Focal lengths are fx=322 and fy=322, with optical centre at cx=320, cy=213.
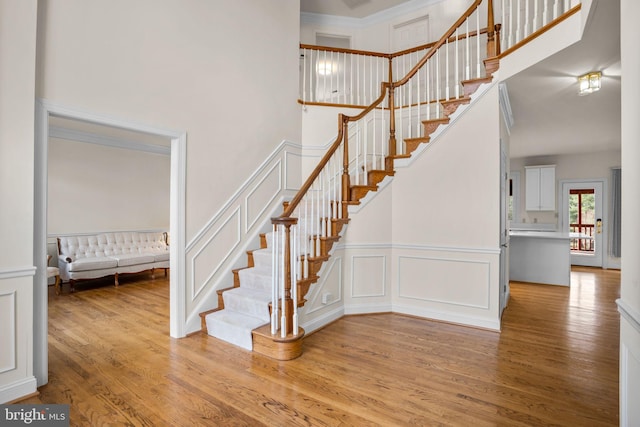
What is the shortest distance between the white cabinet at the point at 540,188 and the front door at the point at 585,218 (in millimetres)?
352

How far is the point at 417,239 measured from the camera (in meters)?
4.14

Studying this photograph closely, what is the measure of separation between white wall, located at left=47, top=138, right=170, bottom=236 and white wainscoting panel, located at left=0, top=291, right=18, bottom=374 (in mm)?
4559

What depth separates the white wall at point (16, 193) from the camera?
7.06ft

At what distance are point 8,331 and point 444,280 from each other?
4049 millimetres

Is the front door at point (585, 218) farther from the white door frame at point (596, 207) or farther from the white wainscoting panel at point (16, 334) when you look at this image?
the white wainscoting panel at point (16, 334)

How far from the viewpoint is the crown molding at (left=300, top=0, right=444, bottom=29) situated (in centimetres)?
606

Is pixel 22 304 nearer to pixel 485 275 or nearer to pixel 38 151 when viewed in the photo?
pixel 38 151

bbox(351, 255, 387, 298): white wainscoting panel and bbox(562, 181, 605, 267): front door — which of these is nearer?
bbox(351, 255, 387, 298): white wainscoting panel

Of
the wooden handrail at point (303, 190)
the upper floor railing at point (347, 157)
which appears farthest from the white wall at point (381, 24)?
the wooden handrail at point (303, 190)

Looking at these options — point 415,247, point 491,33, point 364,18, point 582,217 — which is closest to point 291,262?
point 415,247

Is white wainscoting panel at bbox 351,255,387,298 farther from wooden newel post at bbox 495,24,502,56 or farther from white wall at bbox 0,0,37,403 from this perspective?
white wall at bbox 0,0,37,403

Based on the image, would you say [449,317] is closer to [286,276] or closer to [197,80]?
[286,276]

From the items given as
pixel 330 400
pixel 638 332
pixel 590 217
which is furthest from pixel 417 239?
pixel 590 217

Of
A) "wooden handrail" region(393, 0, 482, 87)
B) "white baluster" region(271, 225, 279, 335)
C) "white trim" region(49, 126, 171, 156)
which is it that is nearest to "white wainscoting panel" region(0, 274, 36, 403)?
"white baluster" region(271, 225, 279, 335)
